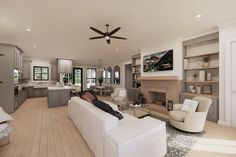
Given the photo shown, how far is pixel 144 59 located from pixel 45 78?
7.26 meters

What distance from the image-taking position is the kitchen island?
217 inches

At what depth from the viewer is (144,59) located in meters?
5.95

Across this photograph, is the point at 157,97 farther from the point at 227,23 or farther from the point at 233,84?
the point at 227,23

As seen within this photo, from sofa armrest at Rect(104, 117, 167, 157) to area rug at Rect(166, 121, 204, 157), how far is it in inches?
13.0

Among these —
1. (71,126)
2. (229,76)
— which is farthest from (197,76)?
(71,126)

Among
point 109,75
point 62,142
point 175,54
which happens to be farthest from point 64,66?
point 175,54

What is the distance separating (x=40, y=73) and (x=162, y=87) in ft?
27.1

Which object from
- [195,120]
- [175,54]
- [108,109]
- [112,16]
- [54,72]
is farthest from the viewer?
[54,72]

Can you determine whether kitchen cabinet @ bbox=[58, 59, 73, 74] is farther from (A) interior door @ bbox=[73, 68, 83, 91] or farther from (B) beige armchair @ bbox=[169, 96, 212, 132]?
(B) beige armchair @ bbox=[169, 96, 212, 132]

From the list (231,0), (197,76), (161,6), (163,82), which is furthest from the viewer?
(163,82)

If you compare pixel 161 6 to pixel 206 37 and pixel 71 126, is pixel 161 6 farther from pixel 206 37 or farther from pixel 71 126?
pixel 71 126

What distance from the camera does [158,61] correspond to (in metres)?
5.21

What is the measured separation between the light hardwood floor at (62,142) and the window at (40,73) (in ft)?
19.4

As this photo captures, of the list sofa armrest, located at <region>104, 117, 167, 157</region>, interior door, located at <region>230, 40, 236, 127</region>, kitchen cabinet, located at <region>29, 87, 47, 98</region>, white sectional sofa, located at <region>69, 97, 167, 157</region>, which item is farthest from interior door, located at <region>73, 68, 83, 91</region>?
interior door, located at <region>230, 40, 236, 127</region>
